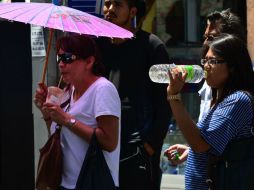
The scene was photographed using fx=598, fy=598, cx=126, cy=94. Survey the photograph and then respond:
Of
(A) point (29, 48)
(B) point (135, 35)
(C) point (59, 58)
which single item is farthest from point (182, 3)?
(C) point (59, 58)

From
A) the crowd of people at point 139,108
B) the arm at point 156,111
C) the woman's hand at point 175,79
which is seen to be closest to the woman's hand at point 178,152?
the crowd of people at point 139,108

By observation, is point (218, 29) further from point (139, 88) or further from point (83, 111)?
point (83, 111)

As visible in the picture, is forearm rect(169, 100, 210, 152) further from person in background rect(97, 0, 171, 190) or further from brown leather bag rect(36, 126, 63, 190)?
person in background rect(97, 0, 171, 190)

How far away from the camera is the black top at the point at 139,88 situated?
369 cm

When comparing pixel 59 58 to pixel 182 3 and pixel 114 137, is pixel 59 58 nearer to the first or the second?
pixel 114 137

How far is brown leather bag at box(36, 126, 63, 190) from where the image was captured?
3.04 m

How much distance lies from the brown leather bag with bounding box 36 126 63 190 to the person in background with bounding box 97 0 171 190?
0.70 m

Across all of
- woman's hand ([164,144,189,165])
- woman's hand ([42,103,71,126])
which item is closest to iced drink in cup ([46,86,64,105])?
woman's hand ([42,103,71,126])

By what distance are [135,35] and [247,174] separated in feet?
4.56

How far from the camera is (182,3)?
8.44m

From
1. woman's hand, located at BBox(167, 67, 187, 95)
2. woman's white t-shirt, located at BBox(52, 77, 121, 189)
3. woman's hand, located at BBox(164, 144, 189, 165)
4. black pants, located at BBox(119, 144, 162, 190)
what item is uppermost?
woman's hand, located at BBox(167, 67, 187, 95)

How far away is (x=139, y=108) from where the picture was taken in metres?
3.69

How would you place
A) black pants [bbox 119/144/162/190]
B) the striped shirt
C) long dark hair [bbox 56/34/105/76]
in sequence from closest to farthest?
1. the striped shirt
2. long dark hair [bbox 56/34/105/76]
3. black pants [bbox 119/144/162/190]

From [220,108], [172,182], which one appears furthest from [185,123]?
[172,182]
